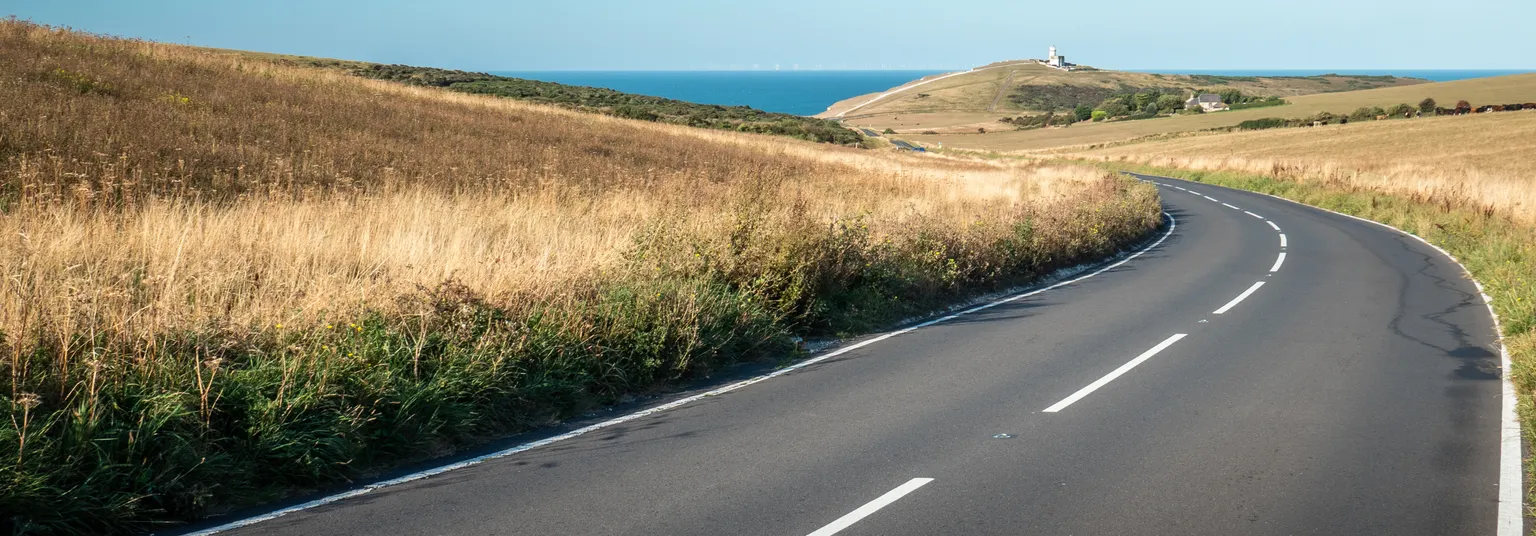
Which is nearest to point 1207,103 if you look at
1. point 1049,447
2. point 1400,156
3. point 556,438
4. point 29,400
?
point 1400,156

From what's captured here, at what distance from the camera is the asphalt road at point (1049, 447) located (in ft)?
17.0

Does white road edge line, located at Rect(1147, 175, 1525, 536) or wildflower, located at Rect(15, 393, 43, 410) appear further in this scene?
white road edge line, located at Rect(1147, 175, 1525, 536)

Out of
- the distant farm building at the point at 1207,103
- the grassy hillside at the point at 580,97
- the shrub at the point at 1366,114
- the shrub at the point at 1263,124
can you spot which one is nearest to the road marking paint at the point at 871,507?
the grassy hillside at the point at 580,97

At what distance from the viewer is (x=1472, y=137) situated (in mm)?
53719

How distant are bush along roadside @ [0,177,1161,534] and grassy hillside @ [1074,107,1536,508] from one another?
243 inches

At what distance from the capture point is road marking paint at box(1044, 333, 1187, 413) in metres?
7.61

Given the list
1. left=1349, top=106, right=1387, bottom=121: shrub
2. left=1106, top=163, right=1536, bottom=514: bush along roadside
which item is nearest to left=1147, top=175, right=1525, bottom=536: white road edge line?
left=1106, top=163, right=1536, bottom=514: bush along roadside

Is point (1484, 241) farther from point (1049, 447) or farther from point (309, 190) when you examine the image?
point (309, 190)

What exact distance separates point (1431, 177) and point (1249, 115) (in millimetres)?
74284

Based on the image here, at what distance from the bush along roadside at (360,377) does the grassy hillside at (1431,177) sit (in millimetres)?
6185

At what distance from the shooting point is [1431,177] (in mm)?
33406

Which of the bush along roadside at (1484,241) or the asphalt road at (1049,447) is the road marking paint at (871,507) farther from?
the bush along roadside at (1484,241)

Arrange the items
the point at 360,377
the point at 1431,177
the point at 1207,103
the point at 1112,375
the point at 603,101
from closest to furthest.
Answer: the point at 360,377 < the point at 1112,375 < the point at 1431,177 < the point at 603,101 < the point at 1207,103

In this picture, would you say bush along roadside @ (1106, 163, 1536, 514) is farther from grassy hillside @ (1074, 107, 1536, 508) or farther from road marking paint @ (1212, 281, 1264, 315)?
road marking paint @ (1212, 281, 1264, 315)
